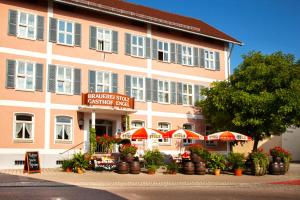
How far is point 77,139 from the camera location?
82.2 ft

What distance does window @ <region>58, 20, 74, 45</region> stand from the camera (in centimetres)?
2521

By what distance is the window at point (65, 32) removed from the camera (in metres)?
25.2

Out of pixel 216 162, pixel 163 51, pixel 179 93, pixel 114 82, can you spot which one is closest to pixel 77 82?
pixel 114 82

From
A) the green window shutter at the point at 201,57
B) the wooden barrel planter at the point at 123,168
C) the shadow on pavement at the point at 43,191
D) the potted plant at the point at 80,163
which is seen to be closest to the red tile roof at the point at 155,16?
the green window shutter at the point at 201,57

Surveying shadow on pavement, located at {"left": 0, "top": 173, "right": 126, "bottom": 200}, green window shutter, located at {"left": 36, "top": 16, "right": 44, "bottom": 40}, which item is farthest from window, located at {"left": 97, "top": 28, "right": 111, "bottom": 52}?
shadow on pavement, located at {"left": 0, "top": 173, "right": 126, "bottom": 200}

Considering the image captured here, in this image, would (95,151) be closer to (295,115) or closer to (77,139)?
(77,139)

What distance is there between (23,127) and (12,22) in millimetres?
5640

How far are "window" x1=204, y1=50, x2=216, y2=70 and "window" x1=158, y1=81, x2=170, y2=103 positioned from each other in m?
3.98

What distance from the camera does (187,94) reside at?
30.3 meters

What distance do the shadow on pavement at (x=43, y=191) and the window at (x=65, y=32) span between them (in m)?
9.86

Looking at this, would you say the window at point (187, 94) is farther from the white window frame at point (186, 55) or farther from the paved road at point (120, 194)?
the paved road at point (120, 194)

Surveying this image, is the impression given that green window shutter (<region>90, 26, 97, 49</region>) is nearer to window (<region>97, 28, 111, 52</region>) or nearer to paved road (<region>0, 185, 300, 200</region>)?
window (<region>97, 28, 111, 52</region>)

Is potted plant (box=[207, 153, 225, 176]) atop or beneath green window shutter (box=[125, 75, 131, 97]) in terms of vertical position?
beneath

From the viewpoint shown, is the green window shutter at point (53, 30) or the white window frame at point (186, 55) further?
the white window frame at point (186, 55)
